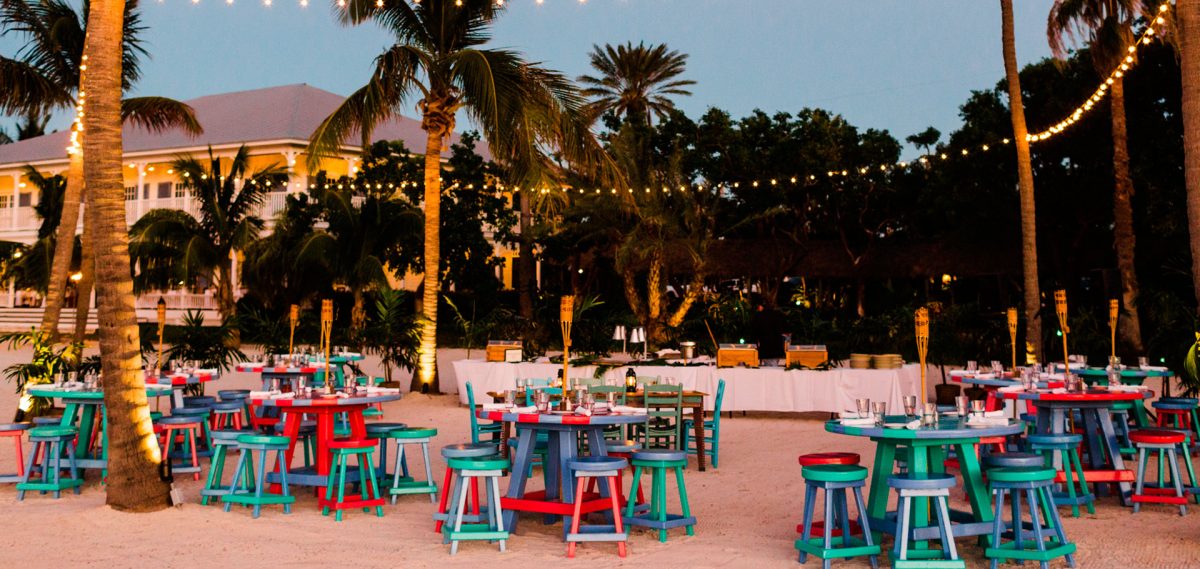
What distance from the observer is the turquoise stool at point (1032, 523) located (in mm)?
6793

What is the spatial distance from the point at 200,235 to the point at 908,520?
2269 centimetres

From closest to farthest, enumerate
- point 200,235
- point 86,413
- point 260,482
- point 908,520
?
point 908,520 < point 260,482 < point 86,413 < point 200,235

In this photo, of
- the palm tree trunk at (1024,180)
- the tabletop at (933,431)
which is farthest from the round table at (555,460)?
the palm tree trunk at (1024,180)

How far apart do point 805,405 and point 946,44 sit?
43557 mm

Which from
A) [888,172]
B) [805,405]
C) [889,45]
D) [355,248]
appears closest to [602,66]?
[888,172]

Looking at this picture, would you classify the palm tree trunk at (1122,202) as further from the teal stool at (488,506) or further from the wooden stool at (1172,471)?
the teal stool at (488,506)

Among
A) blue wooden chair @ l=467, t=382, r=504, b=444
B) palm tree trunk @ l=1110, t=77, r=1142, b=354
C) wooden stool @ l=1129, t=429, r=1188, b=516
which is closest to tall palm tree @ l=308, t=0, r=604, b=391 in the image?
blue wooden chair @ l=467, t=382, r=504, b=444

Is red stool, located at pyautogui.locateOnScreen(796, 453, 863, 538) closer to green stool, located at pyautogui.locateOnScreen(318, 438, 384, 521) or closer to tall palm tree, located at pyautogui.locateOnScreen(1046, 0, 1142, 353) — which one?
green stool, located at pyautogui.locateOnScreen(318, 438, 384, 521)

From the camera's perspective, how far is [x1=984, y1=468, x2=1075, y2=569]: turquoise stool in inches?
267

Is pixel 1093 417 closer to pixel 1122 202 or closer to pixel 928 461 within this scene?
pixel 928 461

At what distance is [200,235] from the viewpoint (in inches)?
1042

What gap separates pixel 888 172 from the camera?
1308 inches

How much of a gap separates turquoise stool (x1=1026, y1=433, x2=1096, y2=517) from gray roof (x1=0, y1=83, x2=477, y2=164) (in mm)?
26352

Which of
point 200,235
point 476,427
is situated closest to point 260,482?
point 476,427
